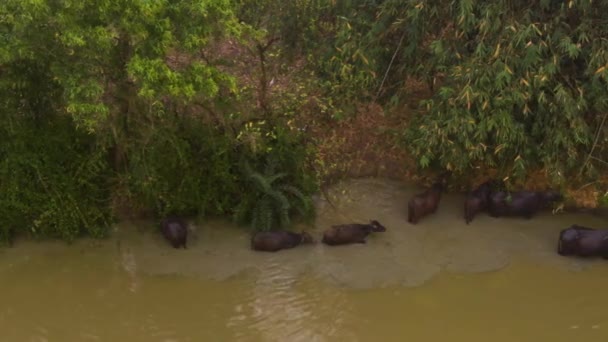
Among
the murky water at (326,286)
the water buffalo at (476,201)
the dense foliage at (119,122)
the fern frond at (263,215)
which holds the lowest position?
the murky water at (326,286)

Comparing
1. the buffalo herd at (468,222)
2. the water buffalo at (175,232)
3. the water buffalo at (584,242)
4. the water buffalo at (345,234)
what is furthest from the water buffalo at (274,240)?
the water buffalo at (584,242)

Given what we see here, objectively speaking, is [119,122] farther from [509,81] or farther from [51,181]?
[509,81]

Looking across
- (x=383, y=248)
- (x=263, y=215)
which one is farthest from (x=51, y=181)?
(x=383, y=248)

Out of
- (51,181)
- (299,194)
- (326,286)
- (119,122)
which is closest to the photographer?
(326,286)

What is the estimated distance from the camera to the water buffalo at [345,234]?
8000mm

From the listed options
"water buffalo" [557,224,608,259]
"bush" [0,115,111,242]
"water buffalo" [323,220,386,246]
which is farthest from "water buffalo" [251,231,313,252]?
"water buffalo" [557,224,608,259]

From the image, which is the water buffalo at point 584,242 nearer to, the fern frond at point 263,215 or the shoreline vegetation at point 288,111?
the shoreline vegetation at point 288,111

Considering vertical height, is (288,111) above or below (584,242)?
above

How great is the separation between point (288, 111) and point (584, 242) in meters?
3.95

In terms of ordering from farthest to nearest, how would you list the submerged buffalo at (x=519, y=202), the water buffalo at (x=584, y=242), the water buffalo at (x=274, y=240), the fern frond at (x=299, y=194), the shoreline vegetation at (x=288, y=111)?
1. the submerged buffalo at (x=519, y=202)
2. the fern frond at (x=299, y=194)
3. the water buffalo at (x=274, y=240)
4. the water buffalo at (x=584, y=242)
5. the shoreline vegetation at (x=288, y=111)

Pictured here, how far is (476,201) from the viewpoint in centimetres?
841

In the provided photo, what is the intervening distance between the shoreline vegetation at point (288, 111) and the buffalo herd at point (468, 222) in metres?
0.25

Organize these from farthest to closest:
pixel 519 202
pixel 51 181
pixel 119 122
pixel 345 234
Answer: pixel 519 202 < pixel 345 234 < pixel 51 181 < pixel 119 122

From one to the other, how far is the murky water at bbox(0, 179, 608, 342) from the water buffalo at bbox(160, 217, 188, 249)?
124mm
